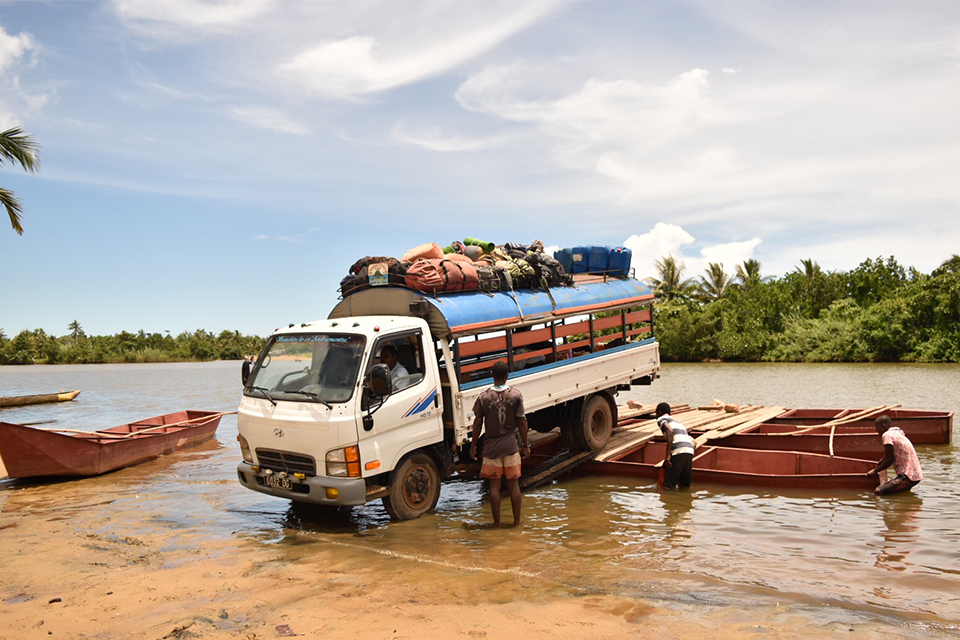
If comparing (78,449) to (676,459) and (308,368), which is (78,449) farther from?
(676,459)

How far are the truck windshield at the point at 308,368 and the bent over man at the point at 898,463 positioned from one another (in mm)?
7666

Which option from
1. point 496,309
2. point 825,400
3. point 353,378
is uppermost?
point 496,309

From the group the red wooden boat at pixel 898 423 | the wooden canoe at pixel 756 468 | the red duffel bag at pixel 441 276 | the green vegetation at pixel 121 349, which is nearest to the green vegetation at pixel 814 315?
the red wooden boat at pixel 898 423

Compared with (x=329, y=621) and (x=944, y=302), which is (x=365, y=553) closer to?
(x=329, y=621)

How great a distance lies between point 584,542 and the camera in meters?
7.88

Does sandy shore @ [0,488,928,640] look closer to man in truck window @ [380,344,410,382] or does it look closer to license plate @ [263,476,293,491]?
license plate @ [263,476,293,491]

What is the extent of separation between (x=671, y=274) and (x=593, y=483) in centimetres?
5194

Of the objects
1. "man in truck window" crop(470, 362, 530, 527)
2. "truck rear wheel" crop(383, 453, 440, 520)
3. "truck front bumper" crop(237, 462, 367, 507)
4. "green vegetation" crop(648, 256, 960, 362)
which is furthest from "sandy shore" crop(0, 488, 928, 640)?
"green vegetation" crop(648, 256, 960, 362)

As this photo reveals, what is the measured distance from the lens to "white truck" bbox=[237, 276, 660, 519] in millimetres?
7754

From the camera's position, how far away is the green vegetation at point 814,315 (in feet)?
142

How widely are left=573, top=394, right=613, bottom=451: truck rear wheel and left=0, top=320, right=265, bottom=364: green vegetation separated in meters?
82.8

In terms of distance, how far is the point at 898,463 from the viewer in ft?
32.6

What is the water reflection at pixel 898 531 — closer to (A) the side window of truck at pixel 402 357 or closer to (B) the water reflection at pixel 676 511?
(B) the water reflection at pixel 676 511

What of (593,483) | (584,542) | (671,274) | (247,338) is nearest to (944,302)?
(671,274)
